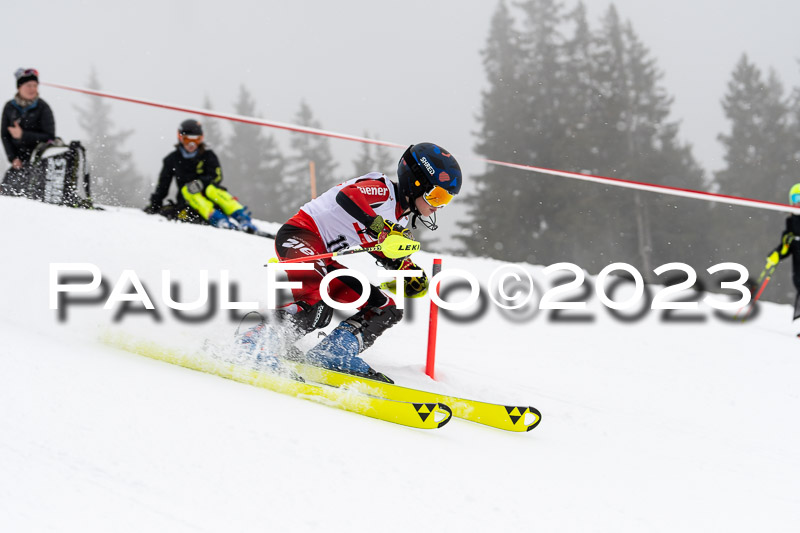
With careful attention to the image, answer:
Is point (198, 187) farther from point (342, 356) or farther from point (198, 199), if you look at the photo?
point (342, 356)

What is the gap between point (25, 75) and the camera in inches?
276

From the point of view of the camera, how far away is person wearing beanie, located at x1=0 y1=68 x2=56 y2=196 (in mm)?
7039

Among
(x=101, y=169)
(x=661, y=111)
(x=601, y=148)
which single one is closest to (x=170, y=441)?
(x=101, y=169)

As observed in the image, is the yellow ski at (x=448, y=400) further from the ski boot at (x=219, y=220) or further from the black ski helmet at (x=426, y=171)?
the ski boot at (x=219, y=220)

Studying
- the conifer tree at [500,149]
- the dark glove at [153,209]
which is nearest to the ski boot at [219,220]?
the dark glove at [153,209]

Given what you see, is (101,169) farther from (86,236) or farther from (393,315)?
(393,315)

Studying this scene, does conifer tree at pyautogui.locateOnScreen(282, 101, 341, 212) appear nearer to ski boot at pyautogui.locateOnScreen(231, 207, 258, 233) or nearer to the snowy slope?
ski boot at pyautogui.locateOnScreen(231, 207, 258, 233)

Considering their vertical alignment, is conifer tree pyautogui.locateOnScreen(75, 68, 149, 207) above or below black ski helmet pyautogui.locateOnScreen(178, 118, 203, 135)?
above

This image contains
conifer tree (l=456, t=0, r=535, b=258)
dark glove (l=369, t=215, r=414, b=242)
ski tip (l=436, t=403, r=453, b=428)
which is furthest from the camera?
conifer tree (l=456, t=0, r=535, b=258)

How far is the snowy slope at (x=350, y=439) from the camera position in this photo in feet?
6.84

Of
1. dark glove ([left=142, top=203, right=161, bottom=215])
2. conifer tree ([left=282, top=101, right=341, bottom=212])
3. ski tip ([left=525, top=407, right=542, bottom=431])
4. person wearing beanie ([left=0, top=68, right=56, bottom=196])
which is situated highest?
conifer tree ([left=282, top=101, right=341, bottom=212])

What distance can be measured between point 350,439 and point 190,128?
6.61m

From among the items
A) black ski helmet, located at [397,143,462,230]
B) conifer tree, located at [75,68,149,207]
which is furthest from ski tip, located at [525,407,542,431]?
conifer tree, located at [75,68,149,207]

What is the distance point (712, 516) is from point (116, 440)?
96.5 inches
